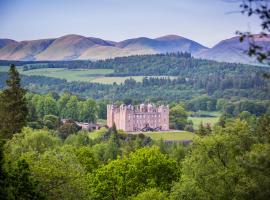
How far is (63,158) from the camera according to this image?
107ft

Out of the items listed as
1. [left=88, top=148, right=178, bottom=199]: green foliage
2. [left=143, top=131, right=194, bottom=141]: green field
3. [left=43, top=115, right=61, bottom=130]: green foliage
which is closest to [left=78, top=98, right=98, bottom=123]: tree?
[left=143, top=131, right=194, bottom=141]: green field

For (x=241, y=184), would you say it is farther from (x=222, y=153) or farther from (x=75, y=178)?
(x=75, y=178)

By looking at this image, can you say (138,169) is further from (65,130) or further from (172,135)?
(172,135)

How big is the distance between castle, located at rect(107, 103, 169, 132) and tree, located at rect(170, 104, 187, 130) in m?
3.53

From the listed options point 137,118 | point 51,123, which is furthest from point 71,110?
point 51,123

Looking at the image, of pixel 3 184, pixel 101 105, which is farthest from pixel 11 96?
pixel 101 105

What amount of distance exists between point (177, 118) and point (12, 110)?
4098 inches

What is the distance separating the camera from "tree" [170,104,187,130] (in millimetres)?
149938

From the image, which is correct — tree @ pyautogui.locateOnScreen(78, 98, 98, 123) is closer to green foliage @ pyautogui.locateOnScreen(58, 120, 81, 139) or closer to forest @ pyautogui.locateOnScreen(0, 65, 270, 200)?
green foliage @ pyautogui.locateOnScreen(58, 120, 81, 139)

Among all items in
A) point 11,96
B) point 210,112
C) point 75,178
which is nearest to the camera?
point 75,178

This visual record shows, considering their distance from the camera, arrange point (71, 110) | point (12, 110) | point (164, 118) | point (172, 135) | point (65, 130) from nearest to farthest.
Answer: point (12, 110), point (65, 130), point (172, 135), point (71, 110), point (164, 118)

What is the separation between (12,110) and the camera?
172 ft

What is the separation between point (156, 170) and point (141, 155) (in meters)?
1.44

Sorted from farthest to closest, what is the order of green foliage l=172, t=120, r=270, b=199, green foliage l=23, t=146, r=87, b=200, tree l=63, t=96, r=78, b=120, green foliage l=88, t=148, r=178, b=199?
tree l=63, t=96, r=78, b=120 → green foliage l=88, t=148, r=178, b=199 → green foliage l=172, t=120, r=270, b=199 → green foliage l=23, t=146, r=87, b=200
